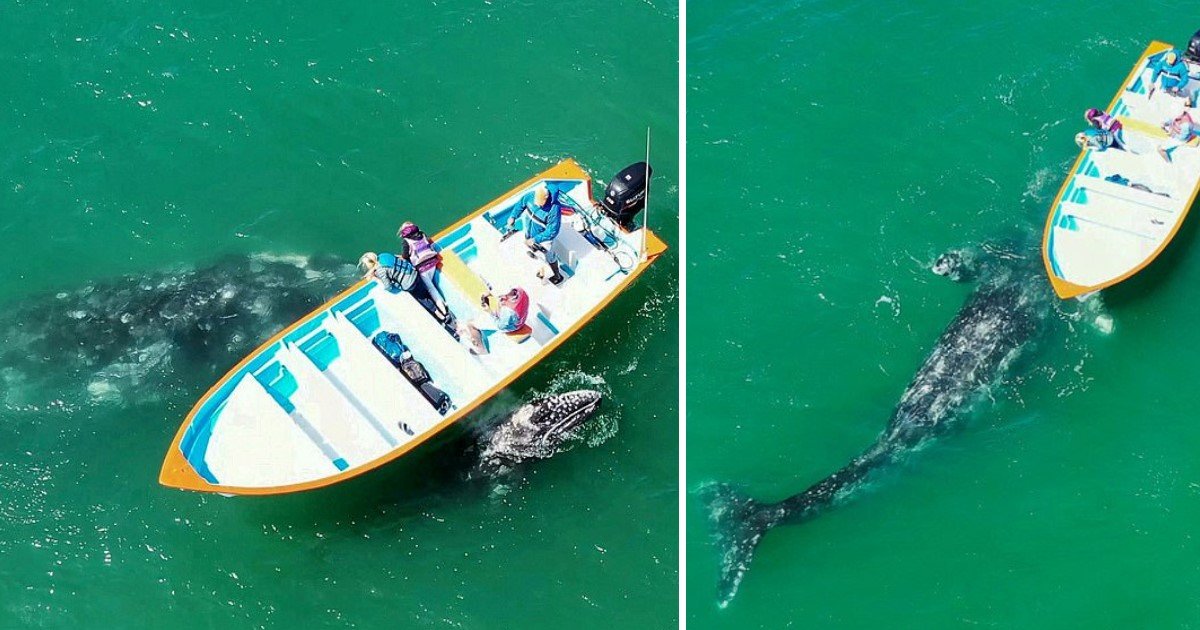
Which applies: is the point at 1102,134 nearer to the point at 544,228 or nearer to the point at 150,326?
the point at 544,228

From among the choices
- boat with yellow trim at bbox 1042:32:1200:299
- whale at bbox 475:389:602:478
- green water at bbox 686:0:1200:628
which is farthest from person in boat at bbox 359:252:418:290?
boat with yellow trim at bbox 1042:32:1200:299

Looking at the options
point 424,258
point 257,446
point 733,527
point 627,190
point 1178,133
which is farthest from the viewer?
point 1178,133

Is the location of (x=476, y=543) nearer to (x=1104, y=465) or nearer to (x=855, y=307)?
(x=855, y=307)

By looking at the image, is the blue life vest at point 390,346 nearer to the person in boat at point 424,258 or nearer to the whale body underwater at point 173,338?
the person in boat at point 424,258

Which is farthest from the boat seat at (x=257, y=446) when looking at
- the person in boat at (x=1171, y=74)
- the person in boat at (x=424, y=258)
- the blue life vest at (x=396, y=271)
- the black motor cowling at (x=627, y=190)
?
the person in boat at (x=1171, y=74)

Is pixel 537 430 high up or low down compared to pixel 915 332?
up

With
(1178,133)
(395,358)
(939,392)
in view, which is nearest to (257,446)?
(395,358)
